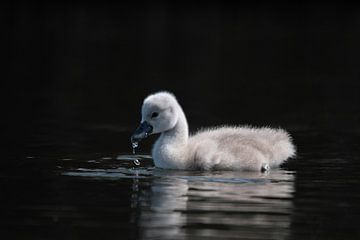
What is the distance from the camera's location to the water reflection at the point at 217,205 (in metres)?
10.4

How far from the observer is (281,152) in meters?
14.4

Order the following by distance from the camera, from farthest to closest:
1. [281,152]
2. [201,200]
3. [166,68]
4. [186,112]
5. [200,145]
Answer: [166,68]
[186,112]
[281,152]
[200,145]
[201,200]

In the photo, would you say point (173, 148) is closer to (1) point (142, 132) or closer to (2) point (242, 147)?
(1) point (142, 132)

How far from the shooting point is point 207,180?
13.1 metres

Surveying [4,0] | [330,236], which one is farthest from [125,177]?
[4,0]

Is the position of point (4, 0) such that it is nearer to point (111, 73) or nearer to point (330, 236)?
point (111, 73)

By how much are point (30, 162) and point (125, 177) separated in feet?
4.79

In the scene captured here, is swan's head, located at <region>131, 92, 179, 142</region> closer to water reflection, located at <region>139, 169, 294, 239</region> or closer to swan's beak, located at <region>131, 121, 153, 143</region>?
swan's beak, located at <region>131, 121, 153, 143</region>

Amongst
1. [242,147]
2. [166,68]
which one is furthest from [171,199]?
[166,68]

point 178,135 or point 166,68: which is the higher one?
point 166,68

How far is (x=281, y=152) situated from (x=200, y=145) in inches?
40.8

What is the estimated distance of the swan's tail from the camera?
14345 mm

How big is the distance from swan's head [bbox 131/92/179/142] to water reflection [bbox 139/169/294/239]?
1.57ft

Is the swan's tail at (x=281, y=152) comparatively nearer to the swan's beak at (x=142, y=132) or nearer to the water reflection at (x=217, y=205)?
the water reflection at (x=217, y=205)
